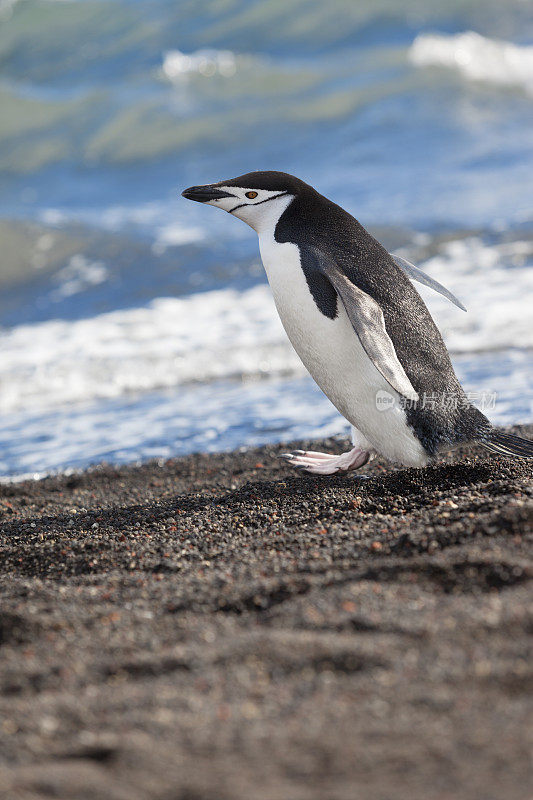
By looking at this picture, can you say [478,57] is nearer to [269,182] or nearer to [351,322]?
[269,182]

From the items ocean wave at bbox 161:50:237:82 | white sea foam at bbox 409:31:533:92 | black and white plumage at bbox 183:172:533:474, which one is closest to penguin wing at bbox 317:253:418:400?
black and white plumage at bbox 183:172:533:474

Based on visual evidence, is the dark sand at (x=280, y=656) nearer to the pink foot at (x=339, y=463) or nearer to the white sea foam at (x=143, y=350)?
the pink foot at (x=339, y=463)

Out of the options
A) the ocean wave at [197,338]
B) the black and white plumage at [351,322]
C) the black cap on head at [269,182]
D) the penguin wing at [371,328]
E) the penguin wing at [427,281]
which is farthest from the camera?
the ocean wave at [197,338]

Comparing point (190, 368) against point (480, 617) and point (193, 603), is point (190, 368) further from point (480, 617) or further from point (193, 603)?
point (480, 617)

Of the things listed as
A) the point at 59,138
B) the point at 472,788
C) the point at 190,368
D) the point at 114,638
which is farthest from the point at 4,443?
the point at 59,138

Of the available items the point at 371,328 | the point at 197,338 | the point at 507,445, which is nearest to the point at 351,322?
the point at 371,328

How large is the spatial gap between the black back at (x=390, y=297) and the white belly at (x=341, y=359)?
0.04 metres

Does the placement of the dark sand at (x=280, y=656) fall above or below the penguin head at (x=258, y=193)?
below

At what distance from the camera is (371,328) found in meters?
2.96

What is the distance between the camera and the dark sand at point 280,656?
134 centimetres

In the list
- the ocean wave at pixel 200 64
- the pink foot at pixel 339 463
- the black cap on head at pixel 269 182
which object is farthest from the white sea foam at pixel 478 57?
the pink foot at pixel 339 463

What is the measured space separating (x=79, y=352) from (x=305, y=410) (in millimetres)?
2576

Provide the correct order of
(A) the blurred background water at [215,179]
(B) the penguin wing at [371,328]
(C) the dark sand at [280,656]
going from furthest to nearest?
(A) the blurred background water at [215,179], (B) the penguin wing at [371,328], (C) the dark sand at [280,656]

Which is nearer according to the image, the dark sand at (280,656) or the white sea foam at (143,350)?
the dark sand at (280,656)
